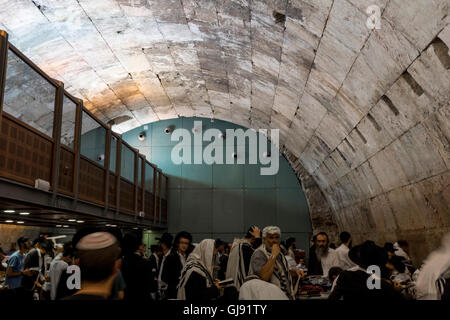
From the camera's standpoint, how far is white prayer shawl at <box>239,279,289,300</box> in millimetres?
3070

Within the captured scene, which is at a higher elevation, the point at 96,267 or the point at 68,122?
the point at 68,122

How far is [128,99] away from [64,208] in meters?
9.84

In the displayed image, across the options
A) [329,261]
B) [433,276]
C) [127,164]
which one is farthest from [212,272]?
[127,164]

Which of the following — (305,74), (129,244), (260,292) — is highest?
(305,74)

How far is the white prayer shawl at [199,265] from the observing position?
16.0ft

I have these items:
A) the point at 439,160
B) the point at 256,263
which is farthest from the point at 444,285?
the point at 439,160

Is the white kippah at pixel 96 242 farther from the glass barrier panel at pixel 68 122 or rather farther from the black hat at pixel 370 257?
the glass barrier panel at pixel 68 122

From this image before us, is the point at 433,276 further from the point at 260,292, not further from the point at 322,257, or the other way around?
the point at 322,257

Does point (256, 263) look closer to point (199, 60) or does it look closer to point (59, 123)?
point (59, 123)

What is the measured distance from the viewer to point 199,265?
493 cm

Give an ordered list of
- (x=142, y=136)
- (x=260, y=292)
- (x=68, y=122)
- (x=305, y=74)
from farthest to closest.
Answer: (x=142, y=136), (x=305, y=74), (x=68, y=122), (x=260, y=292)

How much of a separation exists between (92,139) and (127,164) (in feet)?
12.9

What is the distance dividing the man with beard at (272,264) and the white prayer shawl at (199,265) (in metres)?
0.47

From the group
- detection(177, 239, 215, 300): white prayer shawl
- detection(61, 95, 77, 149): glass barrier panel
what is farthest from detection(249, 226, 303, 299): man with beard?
detection(61, 95, 77, 149): glass barrier panel
